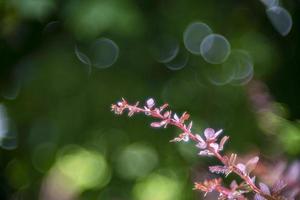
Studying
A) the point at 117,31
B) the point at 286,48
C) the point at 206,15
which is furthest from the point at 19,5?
the point at 286,48

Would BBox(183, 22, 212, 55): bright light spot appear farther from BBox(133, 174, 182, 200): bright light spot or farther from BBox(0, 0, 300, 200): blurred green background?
BBox(133, 174, 182, 200): bright light spot

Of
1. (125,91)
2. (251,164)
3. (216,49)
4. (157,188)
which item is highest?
(251,164)

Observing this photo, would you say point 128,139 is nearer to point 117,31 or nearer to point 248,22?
point 117,31

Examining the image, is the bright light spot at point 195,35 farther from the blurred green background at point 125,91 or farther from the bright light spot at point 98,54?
the bright light spot at point 98,54

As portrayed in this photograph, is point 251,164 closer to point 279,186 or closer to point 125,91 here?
point 279,186

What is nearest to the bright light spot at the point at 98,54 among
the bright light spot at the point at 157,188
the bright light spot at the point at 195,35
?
the bright light spot at the point at 195,35

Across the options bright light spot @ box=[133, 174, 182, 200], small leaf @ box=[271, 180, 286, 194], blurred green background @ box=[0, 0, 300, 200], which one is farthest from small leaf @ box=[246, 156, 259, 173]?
bright light spot @ box=[133, 174, 182, 200]

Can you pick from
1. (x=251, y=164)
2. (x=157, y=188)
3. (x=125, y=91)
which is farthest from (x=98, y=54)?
(x=251, y=164)
